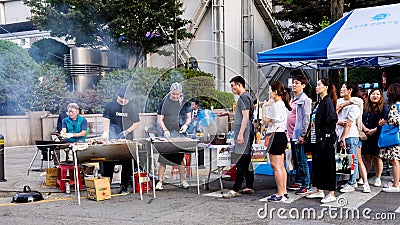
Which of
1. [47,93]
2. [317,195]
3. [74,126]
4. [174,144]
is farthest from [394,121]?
[47,93]

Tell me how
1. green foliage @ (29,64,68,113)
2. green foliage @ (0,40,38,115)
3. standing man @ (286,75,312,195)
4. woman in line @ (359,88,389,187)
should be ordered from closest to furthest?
standing man @ (286,75,312,195), woman in line @ (359,88,389,187), green foliage @ (29,64,68,113), green foliage @ (0,40,38,115)

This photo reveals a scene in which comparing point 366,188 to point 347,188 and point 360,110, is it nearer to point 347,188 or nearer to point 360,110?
point 347,188

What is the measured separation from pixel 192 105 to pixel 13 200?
318 cm

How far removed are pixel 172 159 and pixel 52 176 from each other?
231 centimetres

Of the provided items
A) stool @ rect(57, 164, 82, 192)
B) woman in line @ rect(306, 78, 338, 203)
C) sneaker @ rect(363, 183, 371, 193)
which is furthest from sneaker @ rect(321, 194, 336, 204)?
stool @ rect(57, 164, 82, 192)

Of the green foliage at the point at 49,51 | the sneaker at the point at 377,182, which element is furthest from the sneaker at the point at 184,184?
the green foliage at the point at 49,51

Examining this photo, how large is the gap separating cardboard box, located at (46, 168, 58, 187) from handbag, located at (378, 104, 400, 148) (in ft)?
18.3

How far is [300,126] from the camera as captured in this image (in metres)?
8.16

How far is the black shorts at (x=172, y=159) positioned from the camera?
8.66 meters

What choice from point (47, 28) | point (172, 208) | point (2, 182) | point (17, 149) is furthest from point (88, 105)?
point (172, 208)

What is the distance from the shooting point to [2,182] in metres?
10.2

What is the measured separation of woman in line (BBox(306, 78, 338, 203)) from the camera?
752 centimetres

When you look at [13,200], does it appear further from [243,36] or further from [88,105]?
[243,36]

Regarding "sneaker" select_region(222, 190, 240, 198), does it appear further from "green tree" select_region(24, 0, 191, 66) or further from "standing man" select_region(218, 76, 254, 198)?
"green tree" select_region(24, 0, 191, 66)
